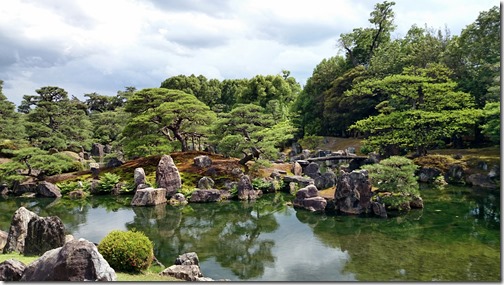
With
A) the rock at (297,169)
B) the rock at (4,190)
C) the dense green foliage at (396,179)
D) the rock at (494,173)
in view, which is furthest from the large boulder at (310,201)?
the rock at (4,190)

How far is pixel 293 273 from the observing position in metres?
12.4

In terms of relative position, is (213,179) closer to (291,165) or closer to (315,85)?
(291,165)

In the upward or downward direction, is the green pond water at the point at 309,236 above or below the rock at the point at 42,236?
below

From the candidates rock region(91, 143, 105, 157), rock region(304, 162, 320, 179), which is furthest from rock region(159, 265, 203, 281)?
rock region(91, 143, 105, 157)

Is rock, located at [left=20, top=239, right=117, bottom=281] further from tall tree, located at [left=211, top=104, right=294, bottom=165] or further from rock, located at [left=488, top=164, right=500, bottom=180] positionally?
rock, located at [left=488, top=164, right=500, bottom=180]

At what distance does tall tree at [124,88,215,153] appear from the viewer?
34.0m

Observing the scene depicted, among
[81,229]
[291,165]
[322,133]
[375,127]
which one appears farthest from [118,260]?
[322,133]

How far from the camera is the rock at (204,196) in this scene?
85.3 feet

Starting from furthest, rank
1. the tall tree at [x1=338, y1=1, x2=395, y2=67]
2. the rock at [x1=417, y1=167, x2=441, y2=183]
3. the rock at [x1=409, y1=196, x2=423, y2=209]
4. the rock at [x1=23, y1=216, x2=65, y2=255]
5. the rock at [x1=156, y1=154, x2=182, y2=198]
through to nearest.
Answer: the tall tree at [x1=338, y1=1, x2=395, y2=67], the rock at [x1=417, y1=167, x2=441, y2=183], the rock at [x1=156, y1=154, x2=182, y2=198], the rock at [x1=409, y1=196, x2=423, y2=209], the rock at [x1=23, y1=216, x2=65, y2=255]

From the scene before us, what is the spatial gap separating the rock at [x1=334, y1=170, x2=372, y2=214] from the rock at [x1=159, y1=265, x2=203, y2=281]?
40.0 ft

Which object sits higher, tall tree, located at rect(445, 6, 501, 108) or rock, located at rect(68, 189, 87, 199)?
tall tree, located at rect(445, 6, 501, 108)

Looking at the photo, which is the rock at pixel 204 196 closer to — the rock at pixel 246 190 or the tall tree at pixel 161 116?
the rock at pixel 246 190

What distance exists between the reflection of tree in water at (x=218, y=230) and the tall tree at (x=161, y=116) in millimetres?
11588

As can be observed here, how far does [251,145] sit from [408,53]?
1243 inches
